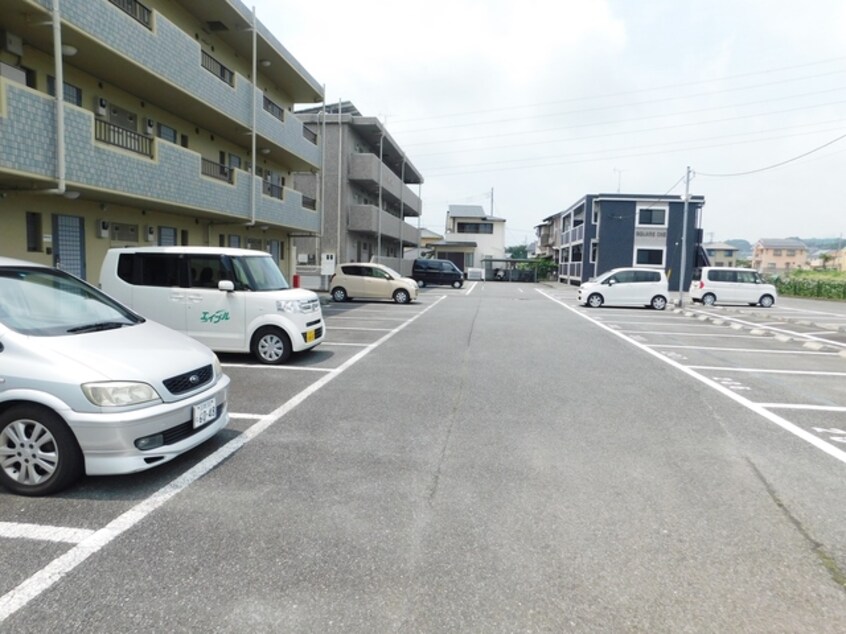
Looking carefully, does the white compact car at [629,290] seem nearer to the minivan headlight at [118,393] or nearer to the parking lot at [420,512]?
the parking lot at [420,512]

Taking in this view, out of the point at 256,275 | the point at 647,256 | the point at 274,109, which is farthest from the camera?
the point at 647,256

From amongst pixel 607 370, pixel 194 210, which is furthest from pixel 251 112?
pixel 607 370

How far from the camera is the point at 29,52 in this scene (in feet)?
32.8

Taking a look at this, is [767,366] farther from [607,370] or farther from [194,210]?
[194,210]

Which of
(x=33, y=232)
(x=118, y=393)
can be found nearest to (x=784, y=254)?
(x=33, y=232)

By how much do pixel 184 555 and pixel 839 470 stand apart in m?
4.91

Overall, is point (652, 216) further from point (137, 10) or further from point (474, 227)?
point (137, 10)

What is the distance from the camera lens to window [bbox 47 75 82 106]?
10664 mm

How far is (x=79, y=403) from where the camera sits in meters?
3.58

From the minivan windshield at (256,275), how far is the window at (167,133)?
776 centimetres

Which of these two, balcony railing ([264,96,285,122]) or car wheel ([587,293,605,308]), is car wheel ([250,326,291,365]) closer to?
balcony railing ([264,96,285,122])

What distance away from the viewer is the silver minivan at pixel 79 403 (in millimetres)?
3592

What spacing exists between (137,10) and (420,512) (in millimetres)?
13322

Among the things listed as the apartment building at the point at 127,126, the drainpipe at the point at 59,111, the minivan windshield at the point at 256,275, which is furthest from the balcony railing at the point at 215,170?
the minivan windshield at the point at 256,275
